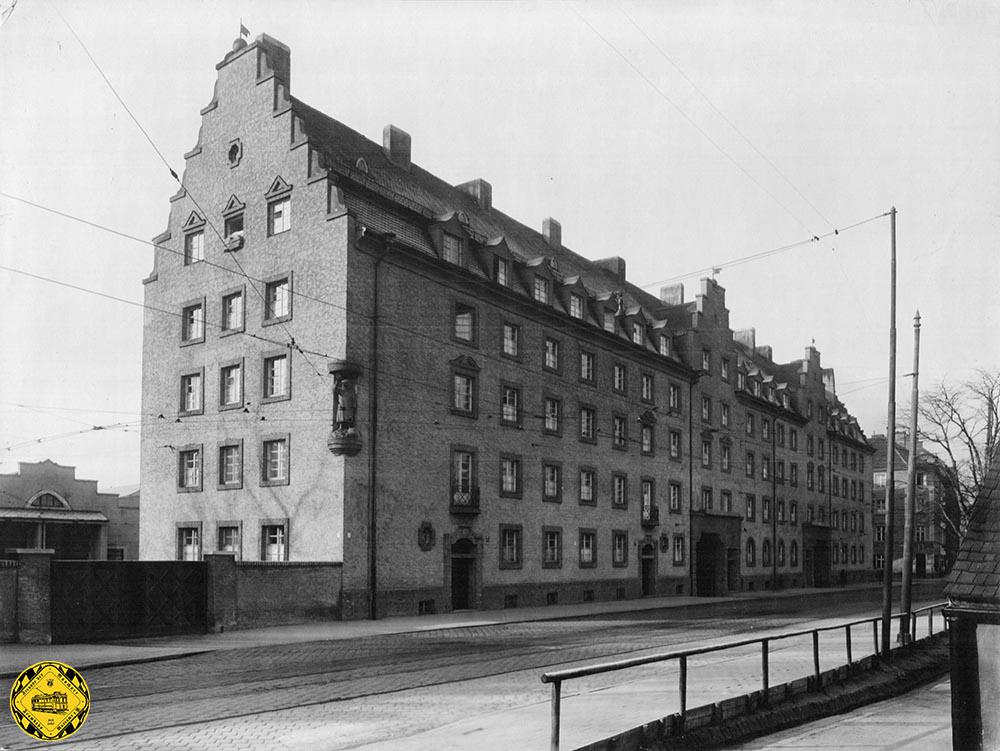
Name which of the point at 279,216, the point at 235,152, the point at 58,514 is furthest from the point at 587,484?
the point at 58,514

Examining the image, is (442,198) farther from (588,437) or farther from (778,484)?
(778,484)

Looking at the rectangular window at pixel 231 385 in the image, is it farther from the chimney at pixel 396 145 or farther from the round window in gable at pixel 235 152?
the chimney at pixel 396 145

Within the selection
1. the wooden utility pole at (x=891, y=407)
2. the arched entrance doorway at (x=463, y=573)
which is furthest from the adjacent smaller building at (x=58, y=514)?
the wooden utility pole at (x=891, y=407)

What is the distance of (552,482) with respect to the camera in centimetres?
3884

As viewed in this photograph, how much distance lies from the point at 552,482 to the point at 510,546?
401 cm

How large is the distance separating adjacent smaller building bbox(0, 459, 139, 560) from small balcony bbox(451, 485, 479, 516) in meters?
23.7

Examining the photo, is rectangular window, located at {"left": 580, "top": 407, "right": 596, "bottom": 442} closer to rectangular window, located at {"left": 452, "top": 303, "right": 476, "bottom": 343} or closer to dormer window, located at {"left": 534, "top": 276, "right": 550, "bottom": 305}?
dormer window, located at {"left": 534, "top": 276, "right": 550, "bottom": 305}

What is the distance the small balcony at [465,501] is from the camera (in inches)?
1297

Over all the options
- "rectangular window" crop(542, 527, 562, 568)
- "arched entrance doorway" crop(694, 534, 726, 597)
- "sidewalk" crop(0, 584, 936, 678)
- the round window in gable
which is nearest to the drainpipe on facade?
"sidewalk" crop(0, 584, 936, 678)

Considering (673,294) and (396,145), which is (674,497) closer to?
(673,294)

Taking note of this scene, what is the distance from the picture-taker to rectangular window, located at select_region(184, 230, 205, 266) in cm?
3481

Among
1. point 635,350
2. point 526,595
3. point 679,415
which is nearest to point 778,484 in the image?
point 679,415

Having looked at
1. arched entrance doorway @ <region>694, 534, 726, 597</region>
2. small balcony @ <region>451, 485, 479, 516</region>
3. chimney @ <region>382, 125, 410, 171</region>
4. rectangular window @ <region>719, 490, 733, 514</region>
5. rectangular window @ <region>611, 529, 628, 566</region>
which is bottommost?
arched entrance doorway @ <region>694, 534, 726, 597</region>

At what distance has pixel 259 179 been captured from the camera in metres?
33.1
